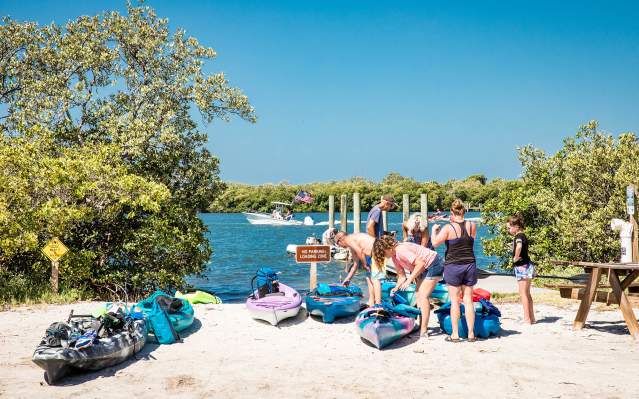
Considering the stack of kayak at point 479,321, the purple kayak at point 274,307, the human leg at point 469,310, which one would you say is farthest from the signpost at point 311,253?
the human leg at point 469,310

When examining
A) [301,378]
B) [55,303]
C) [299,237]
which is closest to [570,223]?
[301,378]

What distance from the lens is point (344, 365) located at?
27.4ft

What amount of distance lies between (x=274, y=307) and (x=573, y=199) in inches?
533

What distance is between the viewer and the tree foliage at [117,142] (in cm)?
1599

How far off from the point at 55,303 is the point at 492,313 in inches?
386

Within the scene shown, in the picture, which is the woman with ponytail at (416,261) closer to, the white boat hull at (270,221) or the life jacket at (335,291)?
the life jacket at (335,291)

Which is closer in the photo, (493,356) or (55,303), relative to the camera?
(493,356)

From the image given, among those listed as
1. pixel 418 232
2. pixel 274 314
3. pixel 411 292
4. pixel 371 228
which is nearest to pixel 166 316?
pixel 274 314

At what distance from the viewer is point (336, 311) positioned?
11.1 m

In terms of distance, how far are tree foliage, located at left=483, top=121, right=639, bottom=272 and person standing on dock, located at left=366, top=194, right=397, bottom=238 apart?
10568 mm

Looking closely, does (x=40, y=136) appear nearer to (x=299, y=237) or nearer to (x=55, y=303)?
(x=55, y=303)

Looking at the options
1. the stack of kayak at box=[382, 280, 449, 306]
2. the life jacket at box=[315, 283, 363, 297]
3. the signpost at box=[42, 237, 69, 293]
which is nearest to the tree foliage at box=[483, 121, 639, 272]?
the stack of kayak at box=[382, 280, 449, 306]

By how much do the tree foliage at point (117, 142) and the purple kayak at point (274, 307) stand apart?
6023mm

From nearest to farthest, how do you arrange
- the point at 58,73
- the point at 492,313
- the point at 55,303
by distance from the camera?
1. the point at 492,313
2. the point at 55,303
3. the point at 58,73
